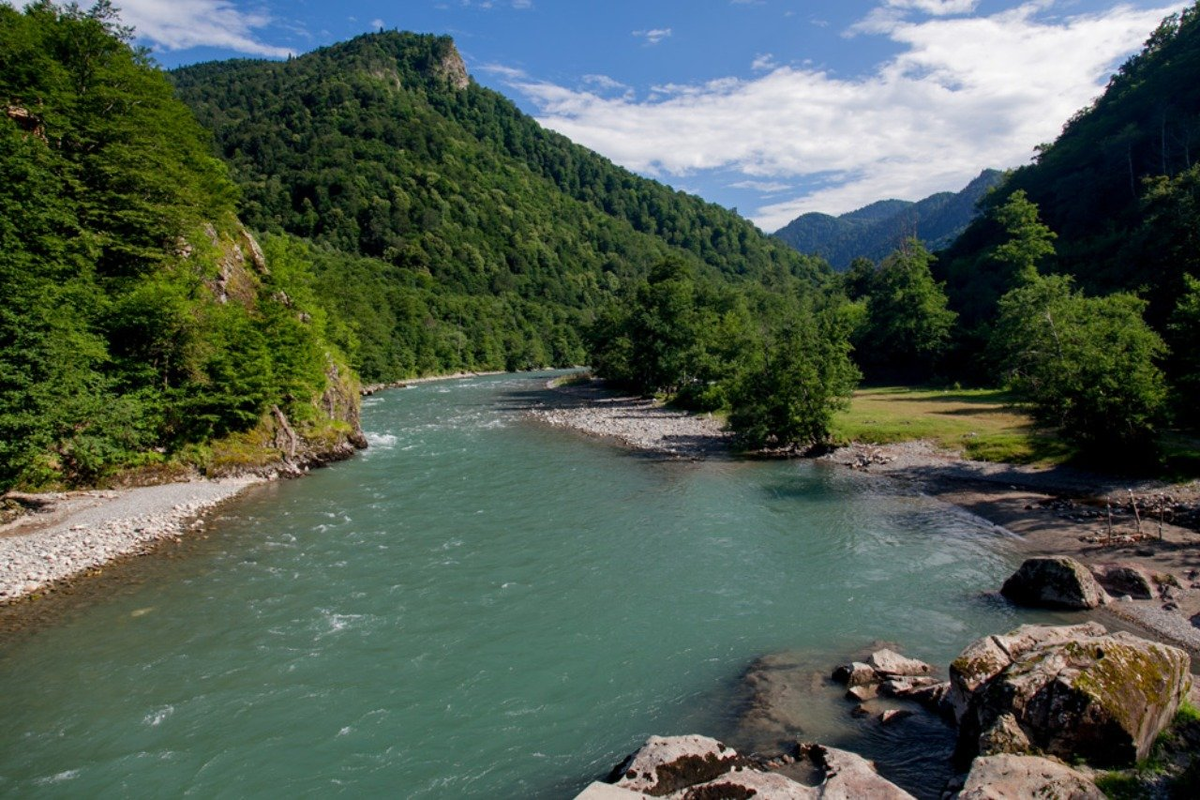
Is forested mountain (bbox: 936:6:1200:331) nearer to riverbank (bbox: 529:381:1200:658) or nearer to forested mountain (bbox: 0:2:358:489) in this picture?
riverbank (bbox: 529:381:1200:658)

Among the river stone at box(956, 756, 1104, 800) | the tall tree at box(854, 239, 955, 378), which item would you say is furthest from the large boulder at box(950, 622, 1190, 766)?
the tall tree at box(854, 239, 955, 378)

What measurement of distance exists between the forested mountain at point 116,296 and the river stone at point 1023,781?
28.5 metres

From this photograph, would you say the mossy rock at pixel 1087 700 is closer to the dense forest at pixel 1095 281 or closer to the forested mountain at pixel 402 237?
the dense forest at pixel 1095 281

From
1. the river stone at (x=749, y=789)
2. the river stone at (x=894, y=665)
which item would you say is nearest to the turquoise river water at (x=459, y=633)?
the river stone at (x=894, y=665)

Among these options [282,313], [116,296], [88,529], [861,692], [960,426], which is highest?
[116,296]

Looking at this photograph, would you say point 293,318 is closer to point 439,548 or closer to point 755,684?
point 439,548

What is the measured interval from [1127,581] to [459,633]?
696 inches

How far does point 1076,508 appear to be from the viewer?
23688mm

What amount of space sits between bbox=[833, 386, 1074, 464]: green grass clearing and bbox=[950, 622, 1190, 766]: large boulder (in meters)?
24.3

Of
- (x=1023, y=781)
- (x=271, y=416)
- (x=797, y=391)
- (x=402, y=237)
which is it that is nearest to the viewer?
(x=1023, y=781)

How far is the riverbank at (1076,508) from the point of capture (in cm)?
1543

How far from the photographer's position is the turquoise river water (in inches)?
422

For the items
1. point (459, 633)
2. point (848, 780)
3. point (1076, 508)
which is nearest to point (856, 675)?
point (848, 780)

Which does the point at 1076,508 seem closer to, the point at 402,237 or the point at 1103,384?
the point at 1103,384
